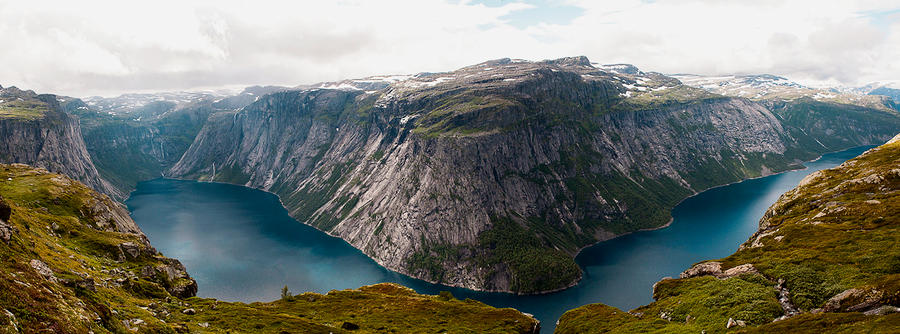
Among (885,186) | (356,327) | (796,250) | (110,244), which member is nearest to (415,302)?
(356,327)

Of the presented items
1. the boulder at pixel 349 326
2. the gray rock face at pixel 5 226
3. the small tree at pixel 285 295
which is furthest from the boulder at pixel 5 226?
the small tree at pixel 285 295

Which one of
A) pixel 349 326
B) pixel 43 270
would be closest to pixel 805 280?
pixel 349 326

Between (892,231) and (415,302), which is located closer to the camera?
(892,231)

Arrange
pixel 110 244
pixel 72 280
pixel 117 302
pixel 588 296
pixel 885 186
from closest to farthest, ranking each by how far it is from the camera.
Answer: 1. pixel 72 280
2. pixel 117 302
3. pixel 110 244
4. pixel 885 186
5. pixel 588 296

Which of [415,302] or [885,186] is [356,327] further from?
[885,186]

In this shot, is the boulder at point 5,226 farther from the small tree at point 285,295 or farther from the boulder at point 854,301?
the boulder at point 854,301
